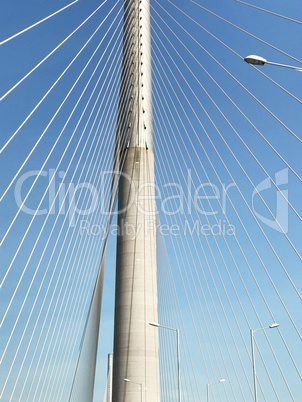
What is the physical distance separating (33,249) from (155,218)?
485 inches

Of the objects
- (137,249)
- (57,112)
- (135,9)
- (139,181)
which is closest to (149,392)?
(137,249)

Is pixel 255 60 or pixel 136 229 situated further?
pixel 136 229

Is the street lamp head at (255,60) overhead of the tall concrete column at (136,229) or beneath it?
beneath

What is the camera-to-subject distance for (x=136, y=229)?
27031 mm

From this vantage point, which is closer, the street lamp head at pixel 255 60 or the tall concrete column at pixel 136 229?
the street lamp head at pixel 255 60

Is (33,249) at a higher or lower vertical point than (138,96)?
lower

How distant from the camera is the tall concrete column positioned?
25.6 m

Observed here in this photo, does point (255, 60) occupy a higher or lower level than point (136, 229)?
lower

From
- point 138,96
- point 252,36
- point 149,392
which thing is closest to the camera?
point 252,36

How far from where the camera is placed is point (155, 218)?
2728cm

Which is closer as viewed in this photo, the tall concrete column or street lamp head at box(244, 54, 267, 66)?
street lamp head at box(244, 54, 267, 66)

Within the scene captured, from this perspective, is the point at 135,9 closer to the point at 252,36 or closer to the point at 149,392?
the point at 252,36

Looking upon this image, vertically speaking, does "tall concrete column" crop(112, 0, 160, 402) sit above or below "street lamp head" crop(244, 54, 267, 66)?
above

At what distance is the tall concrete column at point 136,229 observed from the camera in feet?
84.0
